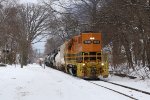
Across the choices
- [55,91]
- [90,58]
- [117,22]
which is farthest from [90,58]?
[55,91]

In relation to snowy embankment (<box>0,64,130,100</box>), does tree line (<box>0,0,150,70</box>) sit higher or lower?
higher

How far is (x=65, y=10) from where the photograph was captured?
4631 centimetres

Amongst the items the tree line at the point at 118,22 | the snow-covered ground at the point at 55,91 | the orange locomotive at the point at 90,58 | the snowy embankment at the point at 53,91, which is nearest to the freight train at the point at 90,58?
the orange locomotive at the point at 90,58

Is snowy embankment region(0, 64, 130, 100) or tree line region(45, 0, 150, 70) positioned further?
tree line region(45, 0, 150, 70)

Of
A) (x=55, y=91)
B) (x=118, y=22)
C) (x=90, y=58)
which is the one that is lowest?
(x=55, y=91)

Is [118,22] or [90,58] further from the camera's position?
[118,22]

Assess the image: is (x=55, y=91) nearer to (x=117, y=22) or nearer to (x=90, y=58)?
(x=90, y=58)

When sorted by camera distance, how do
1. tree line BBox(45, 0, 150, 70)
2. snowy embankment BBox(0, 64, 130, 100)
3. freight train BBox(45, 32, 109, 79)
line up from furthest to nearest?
1. freight train BBox(45, 32, 109, 79)
2. tree line BBox(45, 0, 150, 70)
3. snowy embankment BBox(0, 64, 130, 100)

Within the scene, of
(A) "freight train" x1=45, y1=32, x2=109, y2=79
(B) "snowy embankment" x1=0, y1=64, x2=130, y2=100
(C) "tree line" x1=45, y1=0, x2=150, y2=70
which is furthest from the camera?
(A) "freight train" x1=45, y1=32, x2=109, y2=79

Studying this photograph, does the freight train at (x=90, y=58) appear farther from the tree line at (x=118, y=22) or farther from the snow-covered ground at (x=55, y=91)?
the snow-covered ground at (x=55, y=91)

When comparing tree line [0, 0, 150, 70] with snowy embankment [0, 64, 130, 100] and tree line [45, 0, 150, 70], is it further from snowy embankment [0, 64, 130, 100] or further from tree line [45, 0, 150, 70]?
snowy embankment [0, 64, 130, 100]

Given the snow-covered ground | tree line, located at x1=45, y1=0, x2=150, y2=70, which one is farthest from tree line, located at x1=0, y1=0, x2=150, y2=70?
the snow-covered ground

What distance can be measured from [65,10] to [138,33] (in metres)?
16.1

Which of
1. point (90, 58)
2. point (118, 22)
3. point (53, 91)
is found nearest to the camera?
point (53, 91)
